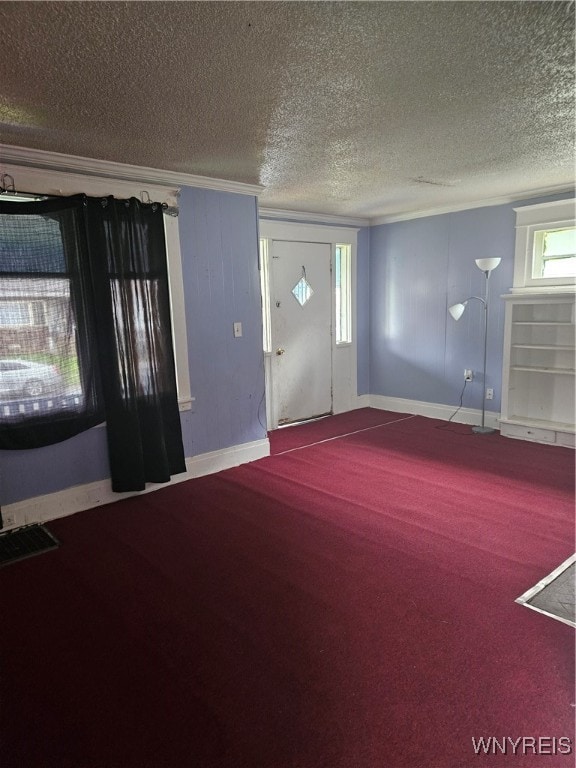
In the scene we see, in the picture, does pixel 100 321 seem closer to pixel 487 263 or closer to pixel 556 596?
pixel 556 596

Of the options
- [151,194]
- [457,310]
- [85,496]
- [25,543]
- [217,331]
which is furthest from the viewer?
[457,310]

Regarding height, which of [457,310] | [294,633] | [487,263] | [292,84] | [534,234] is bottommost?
[294,633]

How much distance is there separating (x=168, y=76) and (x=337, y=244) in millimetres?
3821

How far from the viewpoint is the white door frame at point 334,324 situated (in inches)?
199

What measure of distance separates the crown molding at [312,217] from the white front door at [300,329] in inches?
10.3

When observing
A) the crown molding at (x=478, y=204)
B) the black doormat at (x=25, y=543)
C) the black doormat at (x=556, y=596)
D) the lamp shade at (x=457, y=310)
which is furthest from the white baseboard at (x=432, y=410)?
the black doormat at (x=25, y=543)

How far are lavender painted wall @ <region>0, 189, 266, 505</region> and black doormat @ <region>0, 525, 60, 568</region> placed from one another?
38cm

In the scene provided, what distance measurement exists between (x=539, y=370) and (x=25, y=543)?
171 inches

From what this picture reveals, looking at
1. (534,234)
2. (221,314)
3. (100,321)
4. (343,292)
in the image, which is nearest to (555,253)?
(534,234)

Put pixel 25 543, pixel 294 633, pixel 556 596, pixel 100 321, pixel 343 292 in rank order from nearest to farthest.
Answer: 1. pixel 294 633
2. pixel 556 596
3. pixel 25 543
4. pixel 100 321
5. pixel 343 292

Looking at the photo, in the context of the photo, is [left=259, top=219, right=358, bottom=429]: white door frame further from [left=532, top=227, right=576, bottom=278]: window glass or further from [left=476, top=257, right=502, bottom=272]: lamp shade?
[left=532, top=227, right=576, bottom=278]: window glass

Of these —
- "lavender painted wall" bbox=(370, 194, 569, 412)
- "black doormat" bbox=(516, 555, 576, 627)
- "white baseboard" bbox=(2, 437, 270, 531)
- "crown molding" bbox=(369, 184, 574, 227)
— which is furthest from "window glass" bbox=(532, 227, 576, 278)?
"white baseboard" bbox=(2, 437, 270, 531)

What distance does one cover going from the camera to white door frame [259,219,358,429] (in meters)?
5.05

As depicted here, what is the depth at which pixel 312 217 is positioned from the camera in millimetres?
5293
